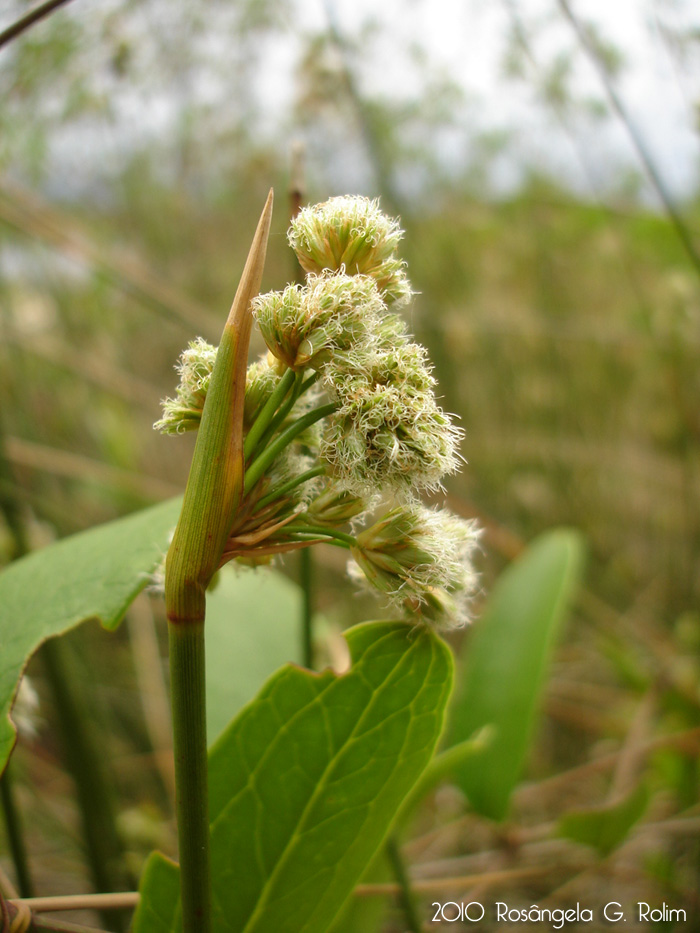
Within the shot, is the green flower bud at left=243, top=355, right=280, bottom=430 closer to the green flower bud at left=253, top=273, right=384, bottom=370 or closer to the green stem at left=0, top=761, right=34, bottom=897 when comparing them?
the green flower bud at left=253, top=273, right=384, bottom=370

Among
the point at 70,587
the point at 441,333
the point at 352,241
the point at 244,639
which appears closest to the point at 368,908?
the point at 244,639

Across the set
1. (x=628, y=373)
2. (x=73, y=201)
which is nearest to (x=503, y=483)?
(x=628, y=373)

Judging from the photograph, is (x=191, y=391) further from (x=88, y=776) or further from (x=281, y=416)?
(x=88, y=776)

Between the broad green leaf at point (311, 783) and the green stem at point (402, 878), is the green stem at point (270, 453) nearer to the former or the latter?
the broad green leaf at point (311, 783)

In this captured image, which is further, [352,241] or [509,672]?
[509,672]

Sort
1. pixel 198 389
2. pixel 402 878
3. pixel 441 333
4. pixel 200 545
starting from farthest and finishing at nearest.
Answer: pixel 441 333 → pixel 402 878 → pixel 198 389 → pixel 200 545

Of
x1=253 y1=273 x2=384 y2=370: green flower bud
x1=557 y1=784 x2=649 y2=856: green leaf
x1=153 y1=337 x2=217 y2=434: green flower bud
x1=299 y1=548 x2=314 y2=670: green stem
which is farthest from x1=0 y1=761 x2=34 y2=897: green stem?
x1=557 y1=784 x2=649 y2=856: green leaf

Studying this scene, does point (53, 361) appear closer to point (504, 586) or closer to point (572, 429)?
point (504, 586)
